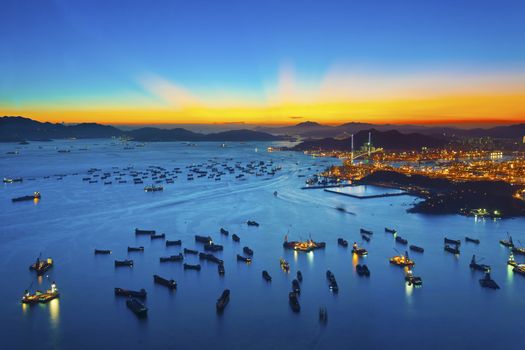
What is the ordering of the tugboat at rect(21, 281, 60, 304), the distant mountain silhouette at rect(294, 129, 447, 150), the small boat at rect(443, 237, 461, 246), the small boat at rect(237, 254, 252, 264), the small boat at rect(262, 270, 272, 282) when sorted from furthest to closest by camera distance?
1. the distant mountain silhouette at rect(294, 129, 447, 150)
2. the small boat at rect(443, 237, 461, 246)
3. the small boat at rect(237, 254, 252, 264)
4. the small boat at rect(262, 270, 272, 282)
5. the tugboat at rect(21, 281, 60, 304)

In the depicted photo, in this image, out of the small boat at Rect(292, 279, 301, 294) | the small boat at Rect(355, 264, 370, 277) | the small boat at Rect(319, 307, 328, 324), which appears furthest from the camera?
the small boat at Rect(355, 264, 370, 277)

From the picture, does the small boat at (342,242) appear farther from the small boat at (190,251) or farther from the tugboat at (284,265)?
the small boat at (190,251)

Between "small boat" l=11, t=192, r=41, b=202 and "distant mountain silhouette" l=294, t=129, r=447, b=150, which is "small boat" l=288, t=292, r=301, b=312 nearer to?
"small boat" l=11, t=192, r=41, b=202

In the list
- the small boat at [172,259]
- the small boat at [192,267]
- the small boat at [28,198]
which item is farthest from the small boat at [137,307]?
the small boat at [28,198]

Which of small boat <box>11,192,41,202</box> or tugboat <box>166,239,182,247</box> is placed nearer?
tugboat <box>166,239,182,247</box>

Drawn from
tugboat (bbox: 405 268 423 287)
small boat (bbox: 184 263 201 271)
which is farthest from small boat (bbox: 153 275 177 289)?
tugboat (bbox: 405 268 423 287)
